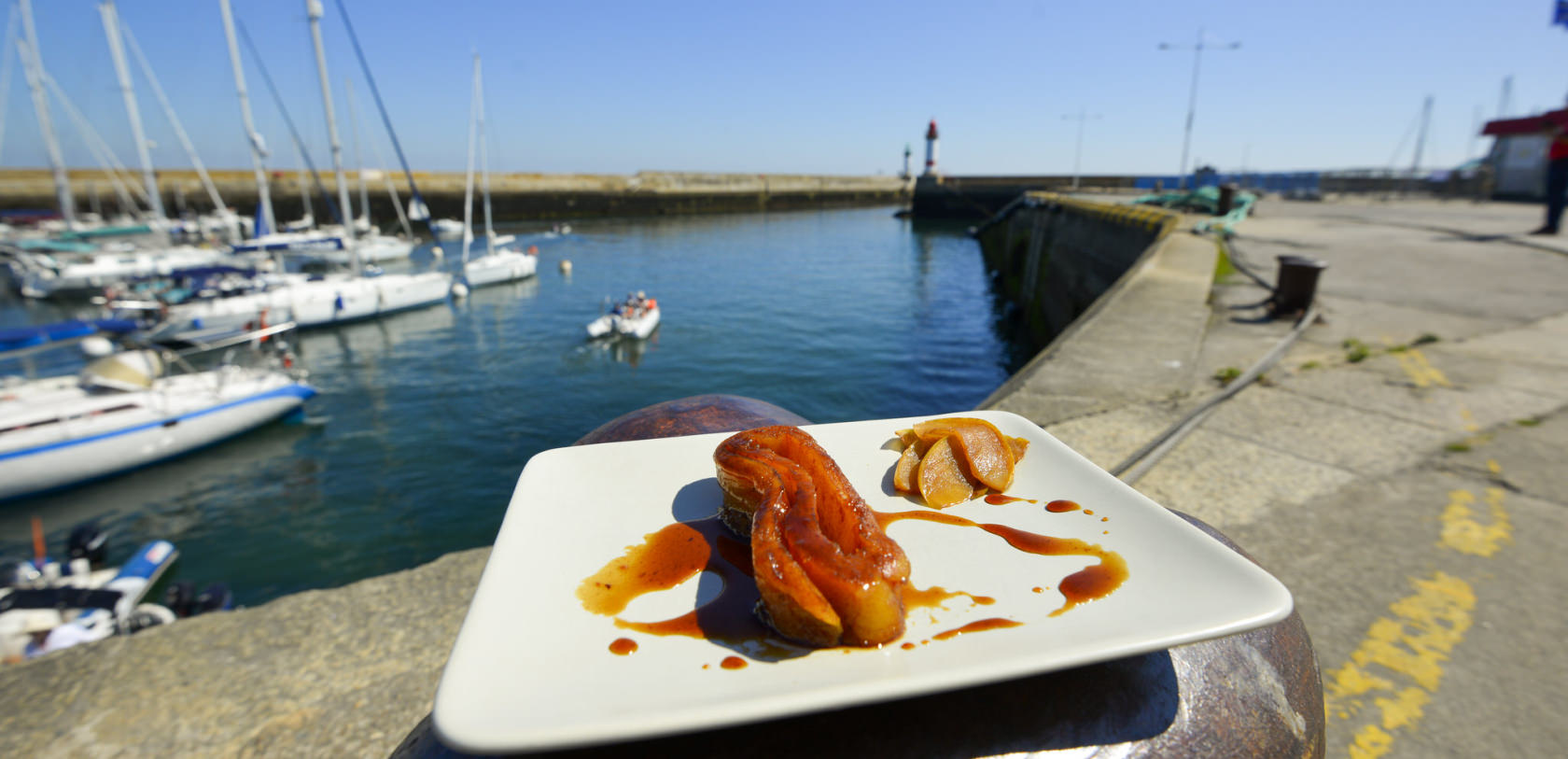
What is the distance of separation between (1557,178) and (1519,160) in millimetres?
23272

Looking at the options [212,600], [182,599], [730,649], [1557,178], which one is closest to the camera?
[730,649]

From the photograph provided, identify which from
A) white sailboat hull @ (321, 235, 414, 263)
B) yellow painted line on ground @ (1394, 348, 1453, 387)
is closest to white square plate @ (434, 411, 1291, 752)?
yellow painted line on ground @ (1394, 348, 1453, 387)

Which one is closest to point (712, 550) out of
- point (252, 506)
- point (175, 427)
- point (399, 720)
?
point (399, 720)

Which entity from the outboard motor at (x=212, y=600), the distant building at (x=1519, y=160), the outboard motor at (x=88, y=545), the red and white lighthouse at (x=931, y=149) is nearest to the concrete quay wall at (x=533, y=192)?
the red and white lighthouse at (x=931, y=149)

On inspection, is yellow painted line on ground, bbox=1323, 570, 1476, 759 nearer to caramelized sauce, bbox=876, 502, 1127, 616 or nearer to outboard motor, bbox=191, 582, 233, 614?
caramelized sauce, bbox=876, 502, 1127, 616

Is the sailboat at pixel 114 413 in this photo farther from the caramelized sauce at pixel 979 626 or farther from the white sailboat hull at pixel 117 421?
the caramelized sauce at pixel 979 626

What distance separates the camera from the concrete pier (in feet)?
7.35

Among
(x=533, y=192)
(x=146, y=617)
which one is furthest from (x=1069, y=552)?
(x=533, y=192)

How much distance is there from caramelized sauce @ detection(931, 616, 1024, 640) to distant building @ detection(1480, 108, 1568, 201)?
133ft

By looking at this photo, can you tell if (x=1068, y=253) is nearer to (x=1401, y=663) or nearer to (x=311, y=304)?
(x=1401, y=663)

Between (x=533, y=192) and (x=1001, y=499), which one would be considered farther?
(x=533, y=192)

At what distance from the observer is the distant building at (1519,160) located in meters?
27.9

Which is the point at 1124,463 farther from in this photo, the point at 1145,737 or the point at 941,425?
the point at 1145,737

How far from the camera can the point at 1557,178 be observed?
14.2 meters
